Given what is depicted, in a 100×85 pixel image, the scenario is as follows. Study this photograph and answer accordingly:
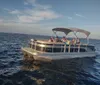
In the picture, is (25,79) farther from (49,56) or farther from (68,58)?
(68,58)

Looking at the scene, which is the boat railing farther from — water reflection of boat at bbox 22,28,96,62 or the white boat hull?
the white boat hull

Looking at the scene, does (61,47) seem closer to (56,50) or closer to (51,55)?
(56,50)

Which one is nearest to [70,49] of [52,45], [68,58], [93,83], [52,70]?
[68,58]

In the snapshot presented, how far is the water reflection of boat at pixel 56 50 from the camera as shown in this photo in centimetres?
Result: 2783

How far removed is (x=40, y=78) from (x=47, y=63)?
8050 millimetres

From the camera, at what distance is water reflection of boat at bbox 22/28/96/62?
2783cm

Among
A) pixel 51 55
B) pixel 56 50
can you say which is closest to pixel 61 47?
pixel 56 50

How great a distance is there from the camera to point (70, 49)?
32.0m

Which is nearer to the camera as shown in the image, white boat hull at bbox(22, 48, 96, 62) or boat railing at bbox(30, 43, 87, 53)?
white boat hull at bbox(22, 48, 96, 62)

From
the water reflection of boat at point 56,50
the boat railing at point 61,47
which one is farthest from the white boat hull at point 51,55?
the boat railing at point 61,47

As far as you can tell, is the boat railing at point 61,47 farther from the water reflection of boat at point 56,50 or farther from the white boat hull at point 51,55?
the white boat hull at point 51,55

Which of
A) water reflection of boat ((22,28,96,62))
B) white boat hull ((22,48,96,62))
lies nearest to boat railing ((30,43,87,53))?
water reflection of boat ((22,28,96,62))

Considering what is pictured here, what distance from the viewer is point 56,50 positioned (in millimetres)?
29516

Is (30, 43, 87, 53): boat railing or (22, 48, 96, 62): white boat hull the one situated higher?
(30, 43, 87, 53): boat railing
